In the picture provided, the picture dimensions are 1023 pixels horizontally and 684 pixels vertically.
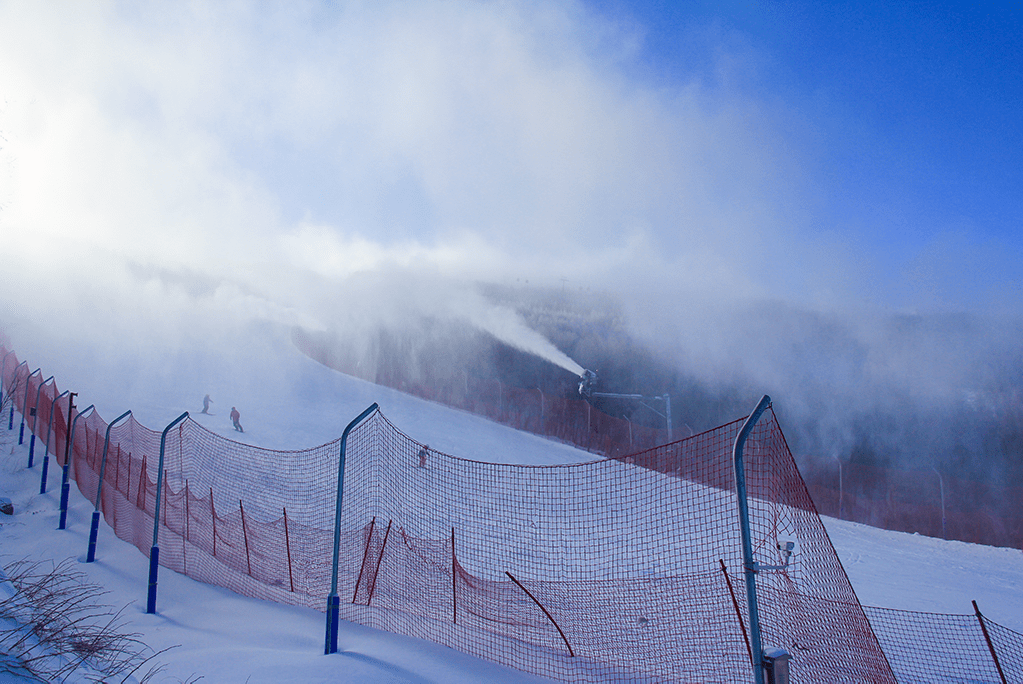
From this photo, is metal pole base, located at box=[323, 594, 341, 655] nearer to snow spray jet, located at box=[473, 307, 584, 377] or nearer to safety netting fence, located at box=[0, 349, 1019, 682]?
safety netting fence, located at box=[0, 349, 1019, 682]

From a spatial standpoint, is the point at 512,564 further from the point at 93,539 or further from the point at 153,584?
the point at 93,539

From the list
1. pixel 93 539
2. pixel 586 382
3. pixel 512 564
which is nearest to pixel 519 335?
pixel 586 382

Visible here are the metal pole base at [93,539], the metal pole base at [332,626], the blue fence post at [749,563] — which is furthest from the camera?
the metal pole base at [93,539]

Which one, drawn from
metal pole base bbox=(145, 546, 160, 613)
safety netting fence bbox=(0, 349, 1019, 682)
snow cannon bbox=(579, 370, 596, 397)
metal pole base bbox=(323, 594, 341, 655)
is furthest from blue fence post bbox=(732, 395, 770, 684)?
snow cannon bbox=(579, 370, 596, 397)

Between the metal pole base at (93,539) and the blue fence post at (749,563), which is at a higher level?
the blue fence post at (749,563)

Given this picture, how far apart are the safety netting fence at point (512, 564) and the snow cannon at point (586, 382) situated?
58.3 ft

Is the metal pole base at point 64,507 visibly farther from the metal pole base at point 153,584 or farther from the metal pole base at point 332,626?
the metal pole base at point 332,626

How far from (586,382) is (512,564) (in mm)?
24349

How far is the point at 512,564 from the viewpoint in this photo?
38.7 feet

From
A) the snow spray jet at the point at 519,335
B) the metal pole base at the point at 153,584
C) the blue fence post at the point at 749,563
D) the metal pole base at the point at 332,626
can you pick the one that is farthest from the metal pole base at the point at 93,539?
the snow spray jet at the point at 519,335

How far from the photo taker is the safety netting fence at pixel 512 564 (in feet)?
15.5

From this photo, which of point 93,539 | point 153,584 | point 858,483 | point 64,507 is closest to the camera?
point 153,584

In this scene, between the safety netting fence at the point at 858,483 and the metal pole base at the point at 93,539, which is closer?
the metal pole base at the point at 93,539

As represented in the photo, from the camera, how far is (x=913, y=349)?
35.6 meters
